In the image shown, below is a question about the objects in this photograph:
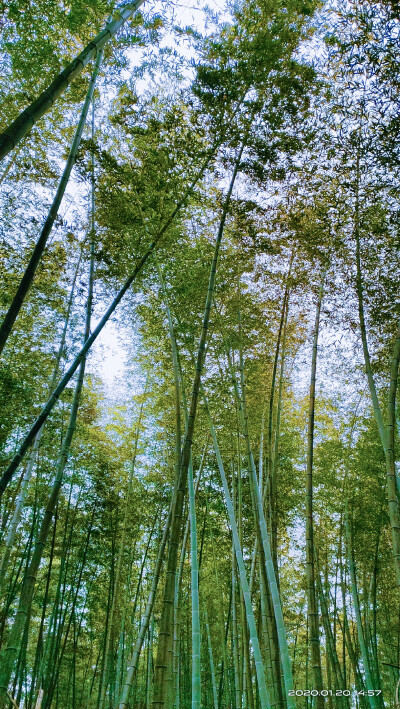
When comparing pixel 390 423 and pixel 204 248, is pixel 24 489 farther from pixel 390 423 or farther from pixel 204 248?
pixel 390 423

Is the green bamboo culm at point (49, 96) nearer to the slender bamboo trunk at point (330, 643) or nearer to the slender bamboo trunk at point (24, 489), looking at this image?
the slender bamboo trunk at point (24, 489)

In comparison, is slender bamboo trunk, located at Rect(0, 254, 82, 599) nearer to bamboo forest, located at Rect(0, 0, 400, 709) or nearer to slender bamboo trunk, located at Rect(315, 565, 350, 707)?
bamboo forest, located at Rect(0, 0, 400, 709)

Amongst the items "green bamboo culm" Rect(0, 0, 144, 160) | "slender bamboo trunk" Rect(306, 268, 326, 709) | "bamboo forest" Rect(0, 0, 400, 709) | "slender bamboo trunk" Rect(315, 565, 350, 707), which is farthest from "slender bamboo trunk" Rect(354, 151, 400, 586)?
"slender bamboo trunk" Rect(315, 565, 350, 707)

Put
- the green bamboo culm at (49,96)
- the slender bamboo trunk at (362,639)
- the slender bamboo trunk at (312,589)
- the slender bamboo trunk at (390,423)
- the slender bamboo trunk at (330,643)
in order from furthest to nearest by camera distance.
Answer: the slender bamboo trunk at (330,643) → the slender bamboo trunk at (362,639) → the slender bamboo trunk at (390,423) → the slender bamboo trunk at (312,589) → the green bamboo culm at (49,96)

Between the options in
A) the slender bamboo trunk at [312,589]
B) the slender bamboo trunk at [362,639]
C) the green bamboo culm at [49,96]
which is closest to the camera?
the green bamboo culm at [49,96]

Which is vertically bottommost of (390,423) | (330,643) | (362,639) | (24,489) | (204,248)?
(330,643)

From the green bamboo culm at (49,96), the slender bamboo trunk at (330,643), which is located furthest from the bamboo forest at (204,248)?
the slender bamboo trunk at (330,643)

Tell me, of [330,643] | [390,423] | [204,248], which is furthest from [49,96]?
[330,643]

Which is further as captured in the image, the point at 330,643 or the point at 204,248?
the point at 330,643

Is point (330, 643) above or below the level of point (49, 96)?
below

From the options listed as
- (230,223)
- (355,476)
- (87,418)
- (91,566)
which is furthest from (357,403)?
(91,566)

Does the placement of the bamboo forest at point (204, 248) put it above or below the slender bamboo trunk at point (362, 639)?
above

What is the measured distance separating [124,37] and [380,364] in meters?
3.89

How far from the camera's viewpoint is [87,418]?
22.8 ft
